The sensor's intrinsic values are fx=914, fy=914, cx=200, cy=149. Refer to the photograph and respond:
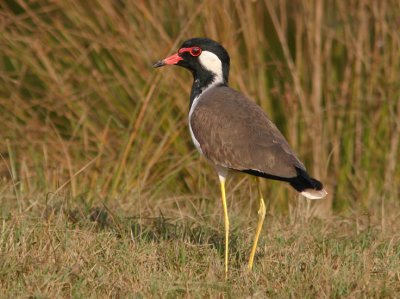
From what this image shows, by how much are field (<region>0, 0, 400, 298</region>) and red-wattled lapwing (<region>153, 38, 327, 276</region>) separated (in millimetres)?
632

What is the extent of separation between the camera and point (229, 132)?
5.14m

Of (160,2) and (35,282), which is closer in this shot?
(35,282)

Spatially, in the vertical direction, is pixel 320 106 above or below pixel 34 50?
below

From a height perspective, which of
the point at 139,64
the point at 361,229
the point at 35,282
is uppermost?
the point at 139,64

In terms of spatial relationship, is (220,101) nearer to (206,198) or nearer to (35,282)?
(206,198)

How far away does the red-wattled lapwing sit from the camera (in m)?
4.78

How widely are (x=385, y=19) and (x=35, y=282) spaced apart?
4085 millimetres

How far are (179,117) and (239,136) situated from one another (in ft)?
6.78

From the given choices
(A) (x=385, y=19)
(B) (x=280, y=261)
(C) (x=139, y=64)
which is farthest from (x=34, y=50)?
(B) (x=280, y=261)

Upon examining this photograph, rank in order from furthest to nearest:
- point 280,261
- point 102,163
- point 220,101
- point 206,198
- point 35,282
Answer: point 102,163 → point 206,198 → point 220,101 → point 280,261 → point 35,282

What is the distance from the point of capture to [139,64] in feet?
23.4

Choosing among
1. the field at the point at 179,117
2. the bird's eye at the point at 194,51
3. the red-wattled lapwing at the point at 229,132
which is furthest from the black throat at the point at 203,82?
the field at the point at 179,117

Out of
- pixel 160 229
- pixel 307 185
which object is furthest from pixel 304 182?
pixel 160 229

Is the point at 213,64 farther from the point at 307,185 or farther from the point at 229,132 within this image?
the point at 307,185
